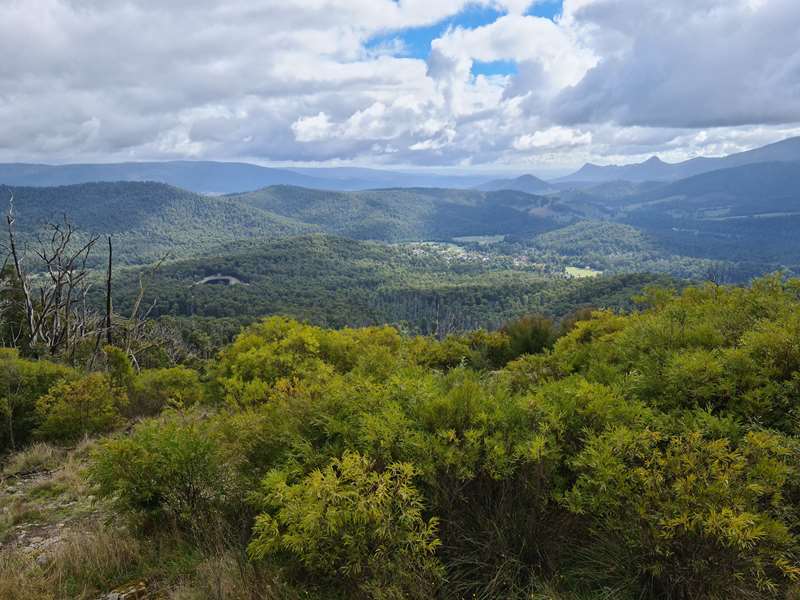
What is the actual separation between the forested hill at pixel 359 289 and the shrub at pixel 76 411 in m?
54.2

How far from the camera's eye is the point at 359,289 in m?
124

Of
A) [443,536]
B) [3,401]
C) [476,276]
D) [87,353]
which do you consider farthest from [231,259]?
[443,536]

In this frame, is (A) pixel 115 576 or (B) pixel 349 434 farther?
(A) pixel 115 576

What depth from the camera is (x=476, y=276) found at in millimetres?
147125

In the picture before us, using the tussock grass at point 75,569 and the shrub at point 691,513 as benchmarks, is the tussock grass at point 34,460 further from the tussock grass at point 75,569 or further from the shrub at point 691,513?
the shrub at point 691,513

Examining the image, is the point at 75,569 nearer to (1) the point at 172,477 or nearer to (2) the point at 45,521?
(1) the point at 172,477

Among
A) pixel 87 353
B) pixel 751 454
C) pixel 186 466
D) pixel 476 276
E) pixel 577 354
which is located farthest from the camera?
pixel 476 276

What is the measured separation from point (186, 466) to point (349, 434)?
5.49 ft

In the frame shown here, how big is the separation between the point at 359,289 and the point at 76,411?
11512cm

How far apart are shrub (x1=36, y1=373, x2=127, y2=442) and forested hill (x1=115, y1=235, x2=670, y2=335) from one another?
54.2 m

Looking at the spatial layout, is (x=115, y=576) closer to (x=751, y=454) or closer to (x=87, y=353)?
(x=751, y=454)

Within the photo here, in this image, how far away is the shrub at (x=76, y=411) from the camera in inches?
357

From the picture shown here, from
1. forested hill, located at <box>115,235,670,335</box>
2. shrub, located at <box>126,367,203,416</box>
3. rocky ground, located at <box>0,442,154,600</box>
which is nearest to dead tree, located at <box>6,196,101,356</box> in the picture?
shrub, located at <box>126,367,203,416</box>

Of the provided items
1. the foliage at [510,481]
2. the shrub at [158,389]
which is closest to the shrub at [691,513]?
the foliage at [510,481]
